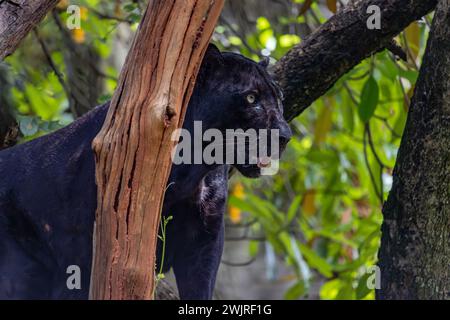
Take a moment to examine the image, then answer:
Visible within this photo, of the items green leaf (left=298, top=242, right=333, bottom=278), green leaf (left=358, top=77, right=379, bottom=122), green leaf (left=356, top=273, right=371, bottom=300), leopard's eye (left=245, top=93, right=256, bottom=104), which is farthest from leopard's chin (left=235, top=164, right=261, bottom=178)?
green leaf (left=298, top=242, right=333, bottom=278)

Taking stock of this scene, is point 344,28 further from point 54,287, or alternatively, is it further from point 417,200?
point 54,287

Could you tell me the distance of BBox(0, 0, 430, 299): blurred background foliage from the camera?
498cm

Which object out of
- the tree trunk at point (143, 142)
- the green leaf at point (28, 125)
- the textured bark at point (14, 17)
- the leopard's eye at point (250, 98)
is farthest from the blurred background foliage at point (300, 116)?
the tree trunk at point (143, 142)

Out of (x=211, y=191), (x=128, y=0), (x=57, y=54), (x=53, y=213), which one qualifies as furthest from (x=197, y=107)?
(x=57, y=54)

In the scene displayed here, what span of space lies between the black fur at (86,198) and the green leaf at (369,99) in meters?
1.30

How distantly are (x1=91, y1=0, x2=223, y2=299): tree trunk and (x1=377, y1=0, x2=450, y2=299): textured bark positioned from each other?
1.09 metres

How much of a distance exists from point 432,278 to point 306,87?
1206 millimetres

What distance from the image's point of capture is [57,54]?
22.3 ft

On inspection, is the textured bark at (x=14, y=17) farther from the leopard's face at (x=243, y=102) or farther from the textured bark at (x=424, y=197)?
the textured bark at (x=424, y=197)

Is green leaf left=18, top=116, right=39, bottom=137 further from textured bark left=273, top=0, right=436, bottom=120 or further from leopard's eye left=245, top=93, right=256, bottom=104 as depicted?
leopard's eye left=245, top=93, right=256, bottom=104

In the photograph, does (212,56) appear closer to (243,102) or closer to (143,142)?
(243,102)

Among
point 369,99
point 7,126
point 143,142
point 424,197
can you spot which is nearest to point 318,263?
point 369,99
